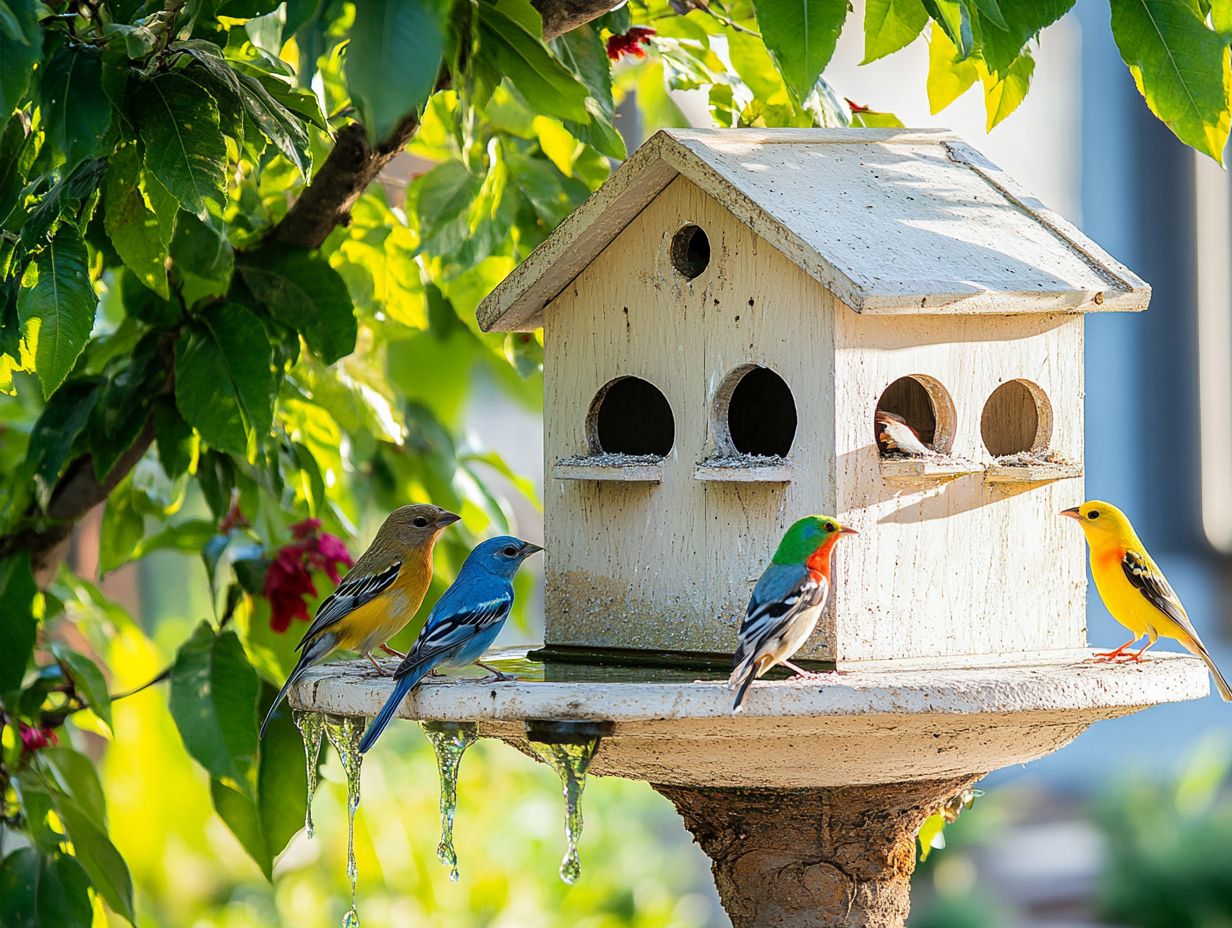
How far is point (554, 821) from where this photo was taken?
6305 mm

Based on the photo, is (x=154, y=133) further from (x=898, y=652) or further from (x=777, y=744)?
(x=898, y=652)

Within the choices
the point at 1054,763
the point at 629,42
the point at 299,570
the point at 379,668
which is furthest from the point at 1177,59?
the point at 1054,763

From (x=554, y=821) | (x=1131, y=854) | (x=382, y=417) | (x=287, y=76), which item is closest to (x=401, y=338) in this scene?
(x=382, y=417)

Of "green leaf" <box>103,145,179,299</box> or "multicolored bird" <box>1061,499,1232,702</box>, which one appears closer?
"green leaf" <box>103,145,179,299</box>

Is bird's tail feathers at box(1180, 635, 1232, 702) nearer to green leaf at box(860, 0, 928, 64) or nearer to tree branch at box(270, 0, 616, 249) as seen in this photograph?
green leaf at box(860, 0, 928, 64)

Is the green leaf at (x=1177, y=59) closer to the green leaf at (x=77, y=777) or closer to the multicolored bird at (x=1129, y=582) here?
the multicolored bird at (x=1129, y=582)

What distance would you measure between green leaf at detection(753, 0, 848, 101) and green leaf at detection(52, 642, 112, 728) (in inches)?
64.9

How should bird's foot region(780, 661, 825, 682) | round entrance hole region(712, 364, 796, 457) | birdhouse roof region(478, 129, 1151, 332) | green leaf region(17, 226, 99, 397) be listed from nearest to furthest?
1. green leaf region(17, 226, 99, 397)
2. bird's foot region(780, 661, 825, 682)
3. birdhouse roof region(478, 129, 1151, 332)
4. round entrance hole region(712, 364, 796, 457)

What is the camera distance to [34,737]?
8.87 feet

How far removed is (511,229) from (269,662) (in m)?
0.96

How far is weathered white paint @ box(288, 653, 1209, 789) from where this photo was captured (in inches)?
73.0

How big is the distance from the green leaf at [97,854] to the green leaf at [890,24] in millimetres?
1770

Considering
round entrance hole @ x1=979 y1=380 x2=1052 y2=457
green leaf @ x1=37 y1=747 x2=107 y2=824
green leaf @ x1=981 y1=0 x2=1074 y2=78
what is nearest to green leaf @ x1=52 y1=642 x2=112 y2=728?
green leaf @ x1=37 y1=747 x2=107 y2=824

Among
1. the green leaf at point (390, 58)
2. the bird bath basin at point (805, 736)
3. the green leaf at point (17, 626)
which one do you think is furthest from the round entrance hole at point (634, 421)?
the green leaf at point (390, 58)
